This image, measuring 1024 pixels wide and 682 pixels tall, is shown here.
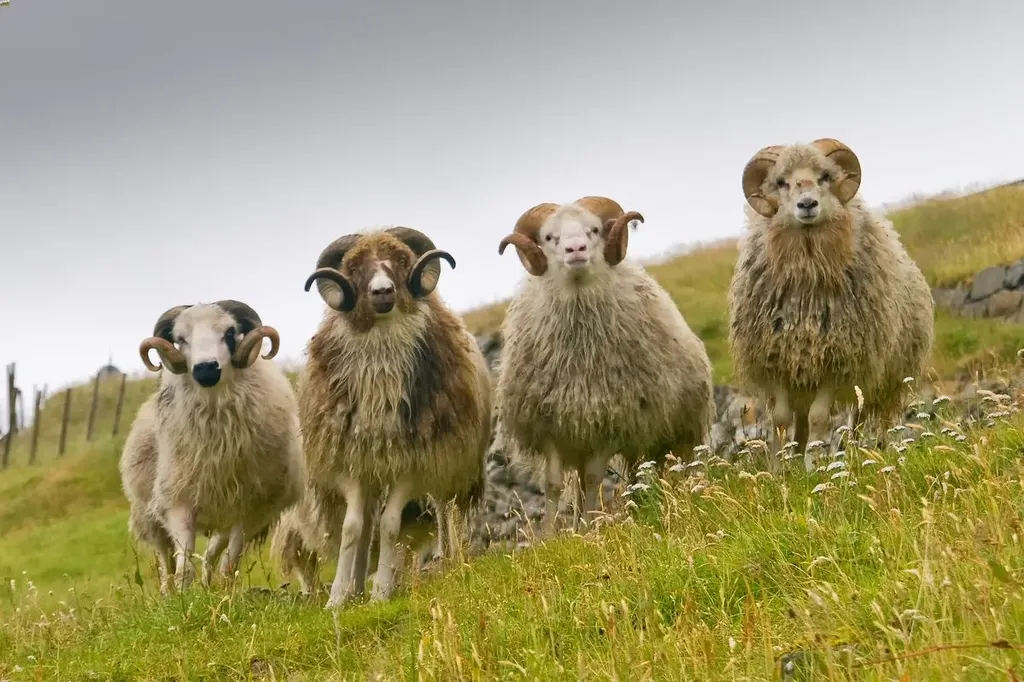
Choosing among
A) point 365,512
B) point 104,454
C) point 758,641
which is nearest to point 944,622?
point 758,641

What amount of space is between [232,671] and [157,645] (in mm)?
924

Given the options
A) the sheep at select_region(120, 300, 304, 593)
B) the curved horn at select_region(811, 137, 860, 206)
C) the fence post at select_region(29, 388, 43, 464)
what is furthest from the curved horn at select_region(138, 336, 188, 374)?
the fence post at select_region(29, 388, 43, 464)

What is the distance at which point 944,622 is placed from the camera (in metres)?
3.43

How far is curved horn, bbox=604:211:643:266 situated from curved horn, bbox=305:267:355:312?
250cm

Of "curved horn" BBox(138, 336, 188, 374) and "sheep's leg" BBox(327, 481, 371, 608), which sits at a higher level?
"curved horn" BBox(138, 336, 188, 374)

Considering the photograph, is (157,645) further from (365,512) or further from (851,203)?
(851,203)

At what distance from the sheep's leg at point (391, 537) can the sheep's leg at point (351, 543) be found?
0.20 m

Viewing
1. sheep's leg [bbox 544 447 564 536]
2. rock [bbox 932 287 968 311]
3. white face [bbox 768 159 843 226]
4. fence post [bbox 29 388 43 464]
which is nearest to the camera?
white face [bbox 768 159 843 226]

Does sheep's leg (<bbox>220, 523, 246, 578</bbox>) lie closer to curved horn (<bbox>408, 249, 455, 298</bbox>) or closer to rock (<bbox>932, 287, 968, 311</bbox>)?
curved horn (<bbox>408, 249, 455, 298</bbox>)

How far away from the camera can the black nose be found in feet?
32.0

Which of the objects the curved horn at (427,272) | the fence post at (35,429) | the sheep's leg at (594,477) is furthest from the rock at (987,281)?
the fence post at (35,429)

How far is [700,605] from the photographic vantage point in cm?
487

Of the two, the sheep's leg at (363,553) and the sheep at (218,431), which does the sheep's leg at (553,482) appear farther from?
the sheep at (218,431)

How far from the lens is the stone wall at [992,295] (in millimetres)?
18625
